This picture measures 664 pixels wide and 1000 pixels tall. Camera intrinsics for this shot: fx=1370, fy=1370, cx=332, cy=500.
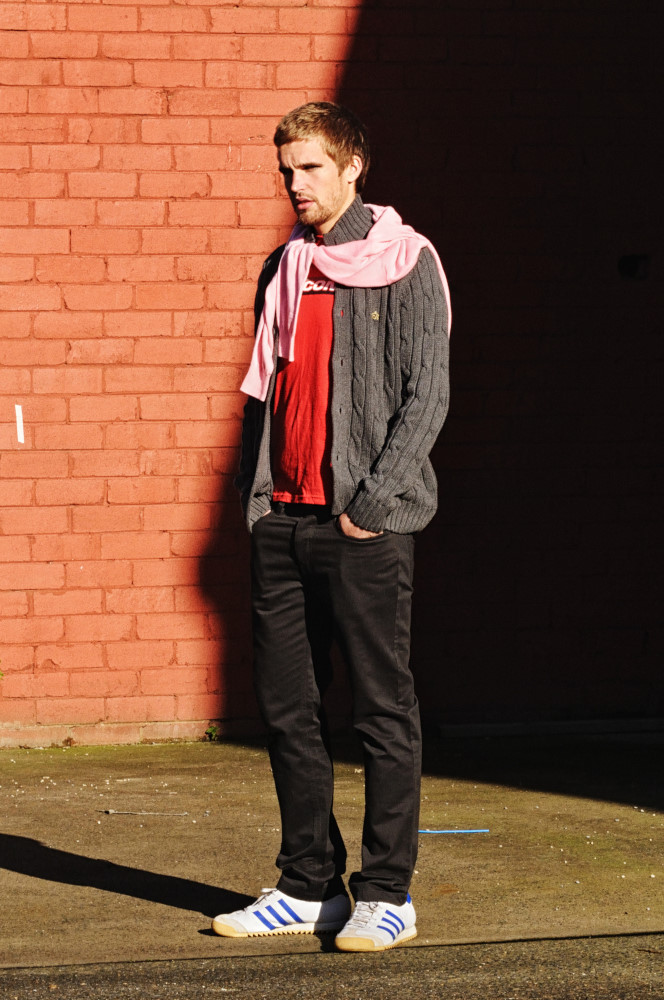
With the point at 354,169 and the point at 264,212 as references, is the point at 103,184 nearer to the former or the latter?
the point at 264,212

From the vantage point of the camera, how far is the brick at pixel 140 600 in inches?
245

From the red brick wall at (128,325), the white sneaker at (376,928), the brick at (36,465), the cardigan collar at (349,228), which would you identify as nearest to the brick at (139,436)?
the red brick wall at (128,325)

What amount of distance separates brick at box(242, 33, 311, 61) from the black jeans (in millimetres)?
3269

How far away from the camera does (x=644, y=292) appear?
21.1 feet

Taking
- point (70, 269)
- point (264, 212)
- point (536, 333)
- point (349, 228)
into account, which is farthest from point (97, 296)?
point (349, 228)

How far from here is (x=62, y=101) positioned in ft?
19.9

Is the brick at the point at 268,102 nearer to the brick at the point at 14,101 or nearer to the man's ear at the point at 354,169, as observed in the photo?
the brick at the point at 14,101

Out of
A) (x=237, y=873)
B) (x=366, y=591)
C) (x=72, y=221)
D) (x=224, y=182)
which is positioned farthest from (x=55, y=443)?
Result: (x=366, y=591)

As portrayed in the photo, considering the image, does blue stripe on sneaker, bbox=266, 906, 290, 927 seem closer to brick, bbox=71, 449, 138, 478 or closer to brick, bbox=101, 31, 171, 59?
brick, bbox=71, 449, 138, 478

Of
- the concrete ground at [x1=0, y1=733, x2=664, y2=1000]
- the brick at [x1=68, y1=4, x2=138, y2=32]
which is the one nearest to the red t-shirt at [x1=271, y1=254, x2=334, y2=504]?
the concrete ground at [x1=0, y1=733, x2=664, y2=1000]

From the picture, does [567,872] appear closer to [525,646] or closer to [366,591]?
[366,591]

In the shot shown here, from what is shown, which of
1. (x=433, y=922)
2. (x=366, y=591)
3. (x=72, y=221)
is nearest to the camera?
(x=366, y=591)

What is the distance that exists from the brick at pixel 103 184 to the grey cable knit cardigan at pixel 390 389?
2.91m

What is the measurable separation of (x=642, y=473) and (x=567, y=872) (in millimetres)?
2631
